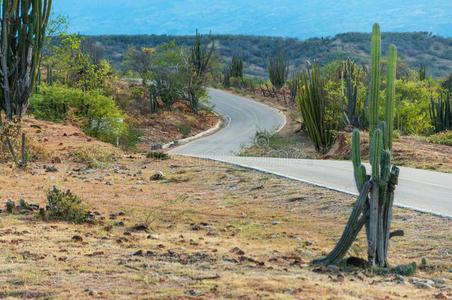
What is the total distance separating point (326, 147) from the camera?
2300cm

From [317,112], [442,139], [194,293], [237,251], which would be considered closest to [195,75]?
[317,112]

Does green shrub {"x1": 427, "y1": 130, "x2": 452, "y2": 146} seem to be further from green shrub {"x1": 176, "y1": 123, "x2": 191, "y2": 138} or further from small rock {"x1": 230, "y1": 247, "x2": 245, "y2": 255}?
green shrub {"x1": 176, "y1": 123, "x2": 191, "y2": 138}

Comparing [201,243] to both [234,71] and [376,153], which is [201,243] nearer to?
[376,153]

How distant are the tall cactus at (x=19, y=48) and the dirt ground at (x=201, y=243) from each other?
5.27 m

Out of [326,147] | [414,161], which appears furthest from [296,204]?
[326,147]

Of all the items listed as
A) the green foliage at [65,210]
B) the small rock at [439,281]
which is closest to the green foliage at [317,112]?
the green foliage at [65,210]

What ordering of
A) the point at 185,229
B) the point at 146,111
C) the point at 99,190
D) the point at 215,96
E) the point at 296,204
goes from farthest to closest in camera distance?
the point at 215,96 → the point at 146,111 → the point at 99,190 → the point at 296,204 → the point at 185,229

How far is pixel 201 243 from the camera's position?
7574mm

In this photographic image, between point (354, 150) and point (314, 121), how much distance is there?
16.2m

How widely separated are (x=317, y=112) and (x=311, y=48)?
79935mm

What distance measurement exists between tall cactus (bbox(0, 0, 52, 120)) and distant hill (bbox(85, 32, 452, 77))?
71.9m

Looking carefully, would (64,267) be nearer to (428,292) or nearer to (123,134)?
(428,292)

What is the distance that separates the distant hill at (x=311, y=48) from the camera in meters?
92.6

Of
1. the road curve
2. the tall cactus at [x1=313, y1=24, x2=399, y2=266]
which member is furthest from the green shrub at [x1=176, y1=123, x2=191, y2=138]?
the tall cactus at [x1=313, y1=24, x2=399, y2=266]
